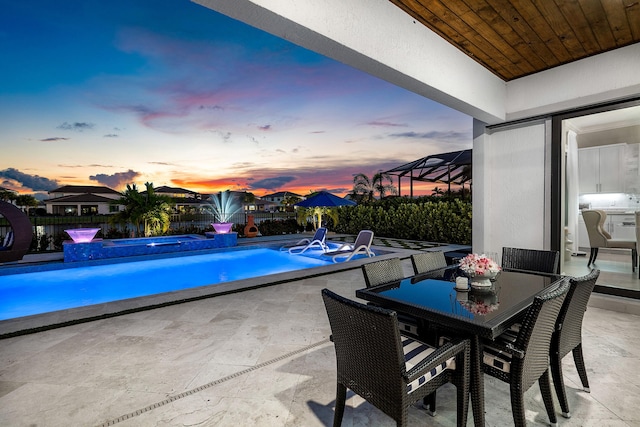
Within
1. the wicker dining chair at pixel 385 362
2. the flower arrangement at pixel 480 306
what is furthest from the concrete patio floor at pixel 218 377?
the flower arrangement at pixel 480 306

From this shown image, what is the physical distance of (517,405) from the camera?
150cm

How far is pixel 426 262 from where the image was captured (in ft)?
9.52

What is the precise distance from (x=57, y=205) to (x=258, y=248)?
23.7m

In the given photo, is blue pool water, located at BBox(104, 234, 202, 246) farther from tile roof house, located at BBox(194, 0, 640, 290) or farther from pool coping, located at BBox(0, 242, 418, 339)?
tile roof house, located at BBox(194, 0, 640, 290)

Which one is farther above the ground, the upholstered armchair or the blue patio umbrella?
the blue patio umbrella

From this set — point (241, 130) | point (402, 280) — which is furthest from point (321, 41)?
point (241, 130)

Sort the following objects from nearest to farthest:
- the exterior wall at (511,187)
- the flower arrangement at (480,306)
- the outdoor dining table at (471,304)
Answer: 1. the outdoor dining table at (471,304)
2. the flower arrangement at (480,306)
3. the exterior wall at (511,187)

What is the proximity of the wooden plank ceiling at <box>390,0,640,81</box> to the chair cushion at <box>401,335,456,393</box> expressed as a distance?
283 centimetres

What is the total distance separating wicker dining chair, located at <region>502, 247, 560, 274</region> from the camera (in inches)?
111

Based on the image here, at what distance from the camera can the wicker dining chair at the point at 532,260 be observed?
2820mm

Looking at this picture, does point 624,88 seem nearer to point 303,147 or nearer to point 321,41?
point 321,41

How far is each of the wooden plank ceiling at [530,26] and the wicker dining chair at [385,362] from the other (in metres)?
Answer: 2.80

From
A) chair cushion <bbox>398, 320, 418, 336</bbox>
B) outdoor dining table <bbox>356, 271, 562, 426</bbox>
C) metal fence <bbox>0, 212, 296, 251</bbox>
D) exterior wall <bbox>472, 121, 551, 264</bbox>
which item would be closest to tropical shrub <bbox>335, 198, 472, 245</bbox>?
metal fence <bbox>0, 212, 296, 251</bbox>

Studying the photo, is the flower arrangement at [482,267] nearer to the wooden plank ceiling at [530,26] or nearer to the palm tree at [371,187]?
the wooden plank ceiling at [530,26]
